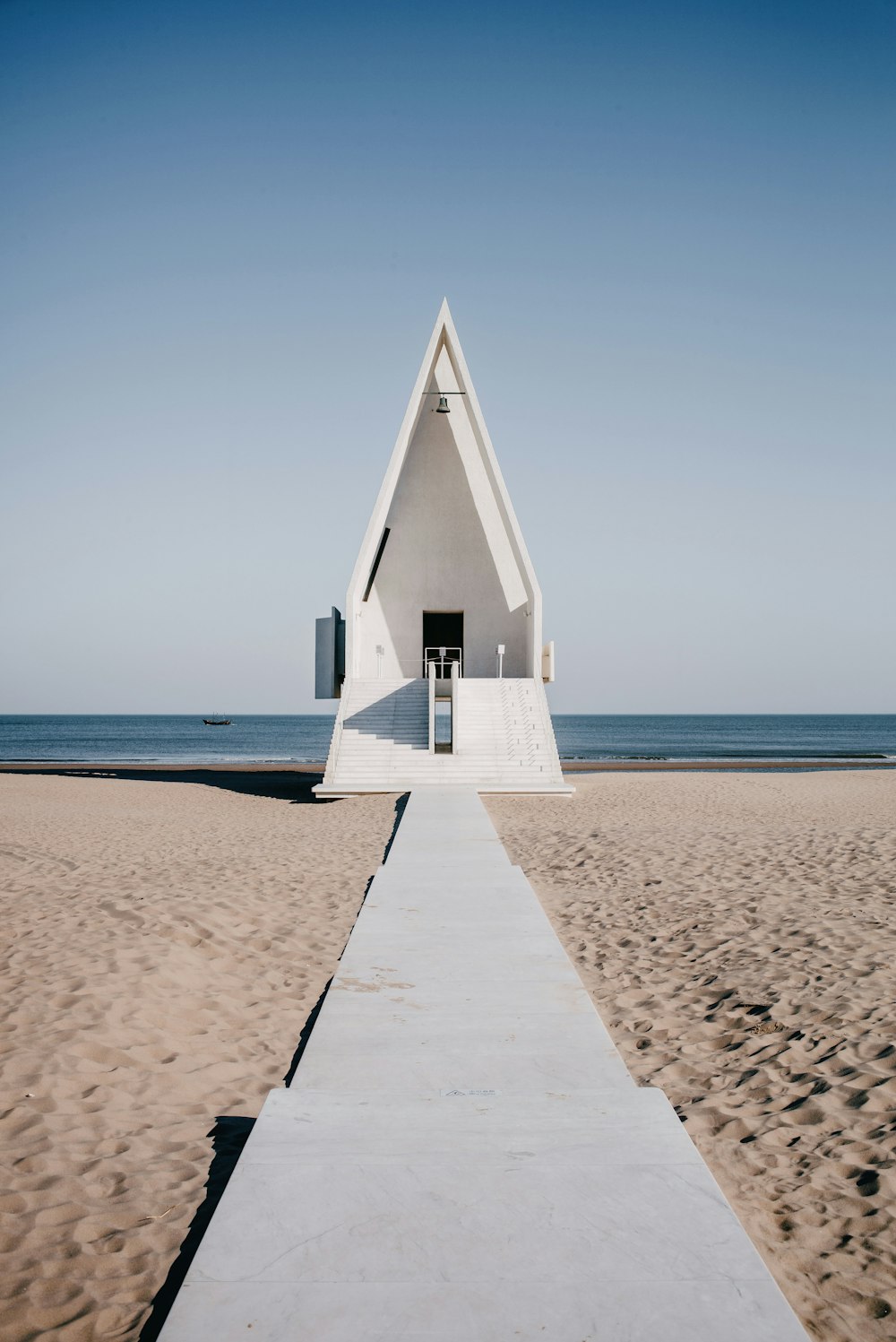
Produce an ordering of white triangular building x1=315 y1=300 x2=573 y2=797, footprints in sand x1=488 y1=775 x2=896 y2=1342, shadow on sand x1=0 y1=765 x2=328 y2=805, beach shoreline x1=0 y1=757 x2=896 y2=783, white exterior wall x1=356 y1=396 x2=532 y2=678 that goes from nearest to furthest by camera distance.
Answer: footprints in sand x1=488 y1=775 x2=896 y2=1342 < white triangular building x1=315 y1=300 x2=573 y2=797 < shadow on sand x1=0 y1=765 x2=328 y2=805 < white exterior wall x1=356 y1=396 x2=532 y2=678 < beach shoreline x1=0 y1=757 x2=896 y2=783

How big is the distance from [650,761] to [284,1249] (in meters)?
36.3

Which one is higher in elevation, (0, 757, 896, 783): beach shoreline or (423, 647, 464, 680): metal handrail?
(423, 647, 464, 680): metal handrail

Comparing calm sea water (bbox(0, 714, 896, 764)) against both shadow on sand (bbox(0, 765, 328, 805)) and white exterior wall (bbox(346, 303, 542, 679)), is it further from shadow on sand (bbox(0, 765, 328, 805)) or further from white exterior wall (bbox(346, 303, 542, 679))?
white exterior wall (bbox(346, 303, 542, 679))

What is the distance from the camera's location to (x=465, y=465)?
21.3m

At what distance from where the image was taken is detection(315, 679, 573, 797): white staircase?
16344mm

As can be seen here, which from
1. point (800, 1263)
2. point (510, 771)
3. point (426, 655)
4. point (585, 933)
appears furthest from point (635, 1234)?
point (426, 655)

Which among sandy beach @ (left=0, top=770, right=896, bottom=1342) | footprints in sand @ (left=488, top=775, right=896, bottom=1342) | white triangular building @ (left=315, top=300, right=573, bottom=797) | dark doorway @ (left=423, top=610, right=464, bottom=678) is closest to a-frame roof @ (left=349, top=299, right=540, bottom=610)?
white triangular building @ (left=315, top=300, right=573, bottom=797)

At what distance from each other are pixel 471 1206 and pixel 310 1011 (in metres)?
2.53

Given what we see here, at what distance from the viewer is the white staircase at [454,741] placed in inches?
643

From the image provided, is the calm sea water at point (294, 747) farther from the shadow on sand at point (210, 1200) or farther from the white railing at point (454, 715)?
the shadow on sand at point (210, 1200)

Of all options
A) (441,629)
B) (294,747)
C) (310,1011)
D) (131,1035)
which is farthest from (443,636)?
(294,747)

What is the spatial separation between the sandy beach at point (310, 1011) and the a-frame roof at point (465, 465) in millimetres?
9673

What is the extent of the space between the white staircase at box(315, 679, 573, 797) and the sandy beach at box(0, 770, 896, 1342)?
5113 mm

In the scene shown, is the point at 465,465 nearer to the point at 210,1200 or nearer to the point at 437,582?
the point at 437,582
